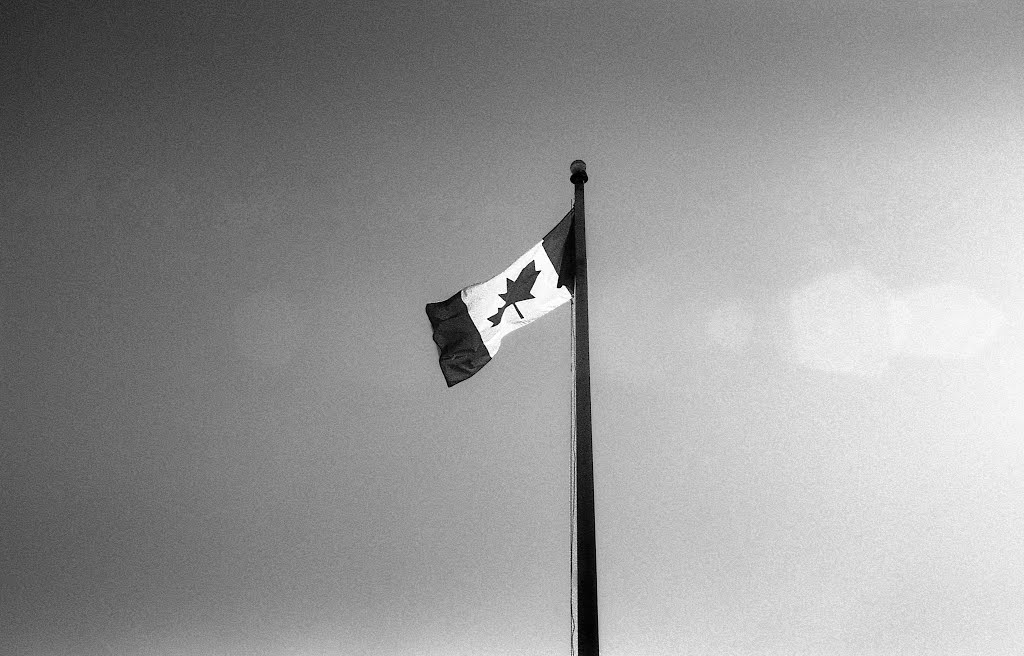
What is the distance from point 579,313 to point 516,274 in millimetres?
1192

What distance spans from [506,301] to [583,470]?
2.60 metres

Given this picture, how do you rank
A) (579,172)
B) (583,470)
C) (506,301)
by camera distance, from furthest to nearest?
(579,172) → (506,301) → (583,470)

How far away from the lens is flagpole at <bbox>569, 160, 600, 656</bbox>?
7.35 meters

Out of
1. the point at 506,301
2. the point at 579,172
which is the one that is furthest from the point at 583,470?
the point at 579,172

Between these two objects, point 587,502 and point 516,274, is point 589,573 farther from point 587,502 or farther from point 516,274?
point 516,274

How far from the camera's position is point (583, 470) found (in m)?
7.96

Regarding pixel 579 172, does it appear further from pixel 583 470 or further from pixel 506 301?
pixel 583 470

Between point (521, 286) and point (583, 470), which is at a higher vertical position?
point (521, 286)

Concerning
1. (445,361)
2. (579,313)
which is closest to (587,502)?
(579,313)

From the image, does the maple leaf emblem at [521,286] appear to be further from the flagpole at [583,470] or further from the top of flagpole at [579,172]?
the top of flagpole at [579,172]

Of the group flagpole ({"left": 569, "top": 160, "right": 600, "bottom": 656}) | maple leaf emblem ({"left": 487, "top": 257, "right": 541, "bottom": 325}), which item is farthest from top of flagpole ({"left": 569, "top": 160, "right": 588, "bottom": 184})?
maple leaf emblem ({"left": 487, "top": 257, "right": 541, "bottom": 325})

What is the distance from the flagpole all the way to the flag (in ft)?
0.96

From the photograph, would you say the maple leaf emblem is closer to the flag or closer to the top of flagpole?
the flag

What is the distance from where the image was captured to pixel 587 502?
7.79m
